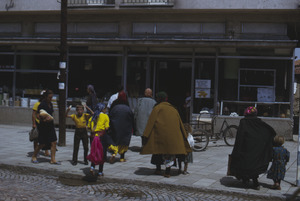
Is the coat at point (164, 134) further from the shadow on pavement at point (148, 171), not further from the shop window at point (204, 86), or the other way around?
the shop window at point (204, 86)

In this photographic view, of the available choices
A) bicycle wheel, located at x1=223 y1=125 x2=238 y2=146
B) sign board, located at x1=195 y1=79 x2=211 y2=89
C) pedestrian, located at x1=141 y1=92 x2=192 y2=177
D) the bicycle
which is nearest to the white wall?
sign board, located at x1=195 y1=79 x2=211 y2=89

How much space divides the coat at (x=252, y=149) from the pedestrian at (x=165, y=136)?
1.20 m

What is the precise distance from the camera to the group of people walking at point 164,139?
7324 mm

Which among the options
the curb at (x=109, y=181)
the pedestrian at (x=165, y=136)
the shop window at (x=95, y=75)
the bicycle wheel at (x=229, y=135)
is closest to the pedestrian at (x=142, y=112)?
the pedestrian at (x=165, y=136)

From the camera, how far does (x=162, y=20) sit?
1662cm

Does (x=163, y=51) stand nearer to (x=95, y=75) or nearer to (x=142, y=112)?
(x=95, y=75)

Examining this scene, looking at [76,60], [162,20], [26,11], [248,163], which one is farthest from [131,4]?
[248,163]

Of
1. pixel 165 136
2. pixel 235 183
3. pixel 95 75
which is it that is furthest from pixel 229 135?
pixel 95 75

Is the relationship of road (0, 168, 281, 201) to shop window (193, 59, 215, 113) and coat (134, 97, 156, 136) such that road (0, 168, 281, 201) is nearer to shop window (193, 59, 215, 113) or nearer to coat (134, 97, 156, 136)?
coat (134, 97, 156, 136)

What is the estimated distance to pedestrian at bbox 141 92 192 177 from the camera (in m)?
8.07

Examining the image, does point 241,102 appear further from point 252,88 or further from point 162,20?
point 162,20

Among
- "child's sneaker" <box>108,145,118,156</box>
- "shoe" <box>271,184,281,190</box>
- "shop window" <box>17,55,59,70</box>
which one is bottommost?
"shoe" <box>271,184,281,190</box>

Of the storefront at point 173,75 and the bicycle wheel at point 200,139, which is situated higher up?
the storefront at point 173,75

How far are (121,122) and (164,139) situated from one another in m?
1.66
